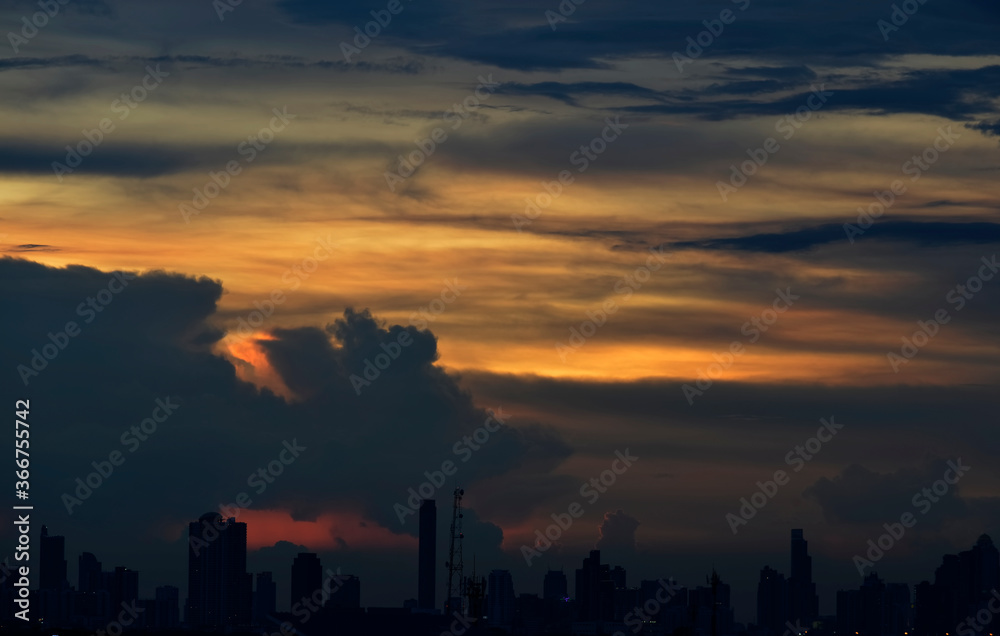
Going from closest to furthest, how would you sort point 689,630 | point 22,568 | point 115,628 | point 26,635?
1. point 22,568
2. point 689,630
3. point 26,635
4. point 115,628

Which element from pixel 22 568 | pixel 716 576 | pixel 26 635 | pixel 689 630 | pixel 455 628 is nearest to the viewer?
pixel 716 576

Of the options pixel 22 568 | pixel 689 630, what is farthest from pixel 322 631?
pixel 22 568

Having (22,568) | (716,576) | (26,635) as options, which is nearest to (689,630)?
(716,576)

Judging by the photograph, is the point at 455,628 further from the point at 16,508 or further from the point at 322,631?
the point at 16,508

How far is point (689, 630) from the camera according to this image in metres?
117

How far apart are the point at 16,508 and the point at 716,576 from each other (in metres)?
48.0

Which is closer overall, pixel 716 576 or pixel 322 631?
pixel 716 576

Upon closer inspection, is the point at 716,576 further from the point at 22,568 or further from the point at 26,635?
the point at 26,635

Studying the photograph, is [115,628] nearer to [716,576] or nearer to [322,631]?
[322,631]

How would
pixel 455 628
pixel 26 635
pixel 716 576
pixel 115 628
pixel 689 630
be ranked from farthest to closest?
pixel 115 628 < pixel 26 635 < pixel 455 628 < pixel 689 630 < pixel 716 576

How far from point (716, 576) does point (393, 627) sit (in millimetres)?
94081

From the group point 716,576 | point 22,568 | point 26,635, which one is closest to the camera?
point 716,576

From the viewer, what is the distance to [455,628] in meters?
170

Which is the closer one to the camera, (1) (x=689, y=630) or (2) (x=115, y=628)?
(1) (x=689, y=630)
